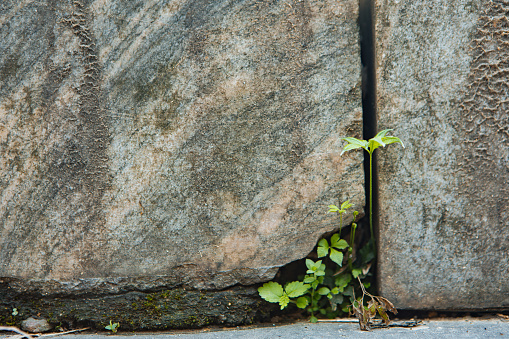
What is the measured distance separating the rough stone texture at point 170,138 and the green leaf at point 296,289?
10 centimetres

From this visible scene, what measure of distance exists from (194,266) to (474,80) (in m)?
1.38

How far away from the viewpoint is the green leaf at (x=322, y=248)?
4.22 feet

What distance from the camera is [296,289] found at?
4.27ft

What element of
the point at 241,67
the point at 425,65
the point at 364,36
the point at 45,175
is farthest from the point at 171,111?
the point at 425,65

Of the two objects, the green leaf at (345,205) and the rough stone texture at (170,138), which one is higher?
the rough stone texture at (170,138)

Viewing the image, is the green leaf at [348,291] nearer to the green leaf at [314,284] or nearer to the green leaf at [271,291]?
the green leaf at [314,284]

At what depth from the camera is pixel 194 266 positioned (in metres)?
1.33

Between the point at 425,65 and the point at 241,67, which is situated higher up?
the point at 241,67

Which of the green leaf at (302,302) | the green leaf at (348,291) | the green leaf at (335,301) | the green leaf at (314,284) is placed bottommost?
the green leaf at (348,291)

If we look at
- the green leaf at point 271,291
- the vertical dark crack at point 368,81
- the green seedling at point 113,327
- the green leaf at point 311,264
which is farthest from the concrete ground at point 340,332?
the vertical dark crack at point 368,81

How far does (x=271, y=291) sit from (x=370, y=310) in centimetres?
40

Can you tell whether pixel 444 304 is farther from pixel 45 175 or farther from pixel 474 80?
pixel 45 175

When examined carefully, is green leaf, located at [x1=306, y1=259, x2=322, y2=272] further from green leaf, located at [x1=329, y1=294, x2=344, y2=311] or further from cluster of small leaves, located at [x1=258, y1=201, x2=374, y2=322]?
green leaf, located at [x1=329, y1=294, x2=344, y2=311]

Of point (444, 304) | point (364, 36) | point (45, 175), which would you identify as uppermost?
point (45, 175)
